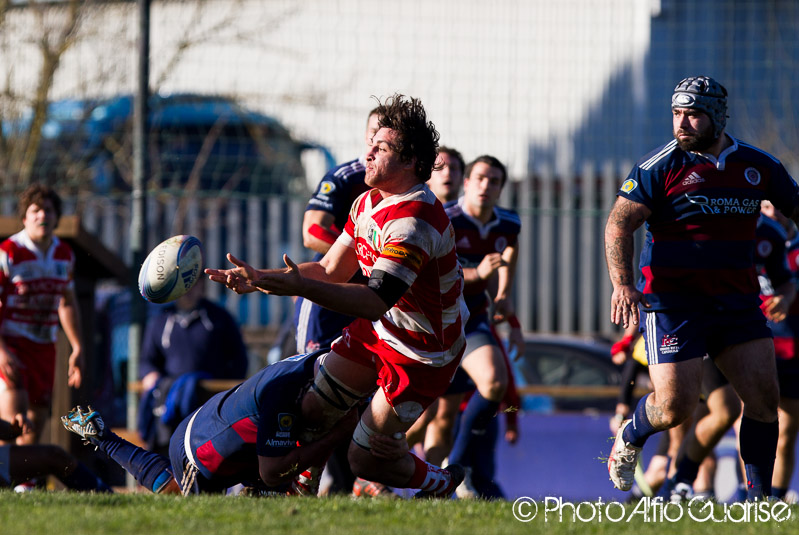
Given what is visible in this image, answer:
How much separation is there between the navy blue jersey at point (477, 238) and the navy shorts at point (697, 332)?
221 cm

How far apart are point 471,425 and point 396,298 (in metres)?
3.09

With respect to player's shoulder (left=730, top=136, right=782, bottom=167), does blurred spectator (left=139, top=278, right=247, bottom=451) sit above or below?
below

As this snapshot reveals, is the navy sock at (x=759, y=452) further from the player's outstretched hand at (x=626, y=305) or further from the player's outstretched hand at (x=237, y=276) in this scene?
the player's outstretched hand at (x=237, y=276)

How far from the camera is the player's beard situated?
604 cm

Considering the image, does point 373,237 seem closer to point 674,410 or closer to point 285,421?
point 285,421

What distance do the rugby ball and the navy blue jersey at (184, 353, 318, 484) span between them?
0.65 metres

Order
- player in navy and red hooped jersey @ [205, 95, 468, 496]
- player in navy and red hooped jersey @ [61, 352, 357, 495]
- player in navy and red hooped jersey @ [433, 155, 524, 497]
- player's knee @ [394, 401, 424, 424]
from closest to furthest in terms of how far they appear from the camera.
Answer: player in navy and red hooped jersey @ [205, 95, 468, 496] < player's knee @ [394, 401, 424, 424] < player in navy and red hooped jersey @ [61, 352, 357, 495] < player in navy and red hooped jersey @ [433, 155, 524, 497]

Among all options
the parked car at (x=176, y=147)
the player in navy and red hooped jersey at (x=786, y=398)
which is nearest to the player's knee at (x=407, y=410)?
the player in navy and red hooped jersey at (x=786, y=398)

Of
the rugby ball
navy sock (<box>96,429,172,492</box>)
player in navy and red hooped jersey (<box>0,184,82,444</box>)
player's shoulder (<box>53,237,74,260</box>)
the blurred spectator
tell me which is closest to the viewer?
the rugby ball

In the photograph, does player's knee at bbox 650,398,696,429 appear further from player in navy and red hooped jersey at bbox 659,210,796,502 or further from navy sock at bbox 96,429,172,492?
navy sock at bbox 96,429,172,492

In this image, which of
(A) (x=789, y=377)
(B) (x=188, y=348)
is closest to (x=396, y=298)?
(A) (x=789, y=377)

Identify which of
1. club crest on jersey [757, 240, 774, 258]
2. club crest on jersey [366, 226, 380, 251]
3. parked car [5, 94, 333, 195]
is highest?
parked car [5, 94, 333, 195]

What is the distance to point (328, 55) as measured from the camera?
1339 centimetres

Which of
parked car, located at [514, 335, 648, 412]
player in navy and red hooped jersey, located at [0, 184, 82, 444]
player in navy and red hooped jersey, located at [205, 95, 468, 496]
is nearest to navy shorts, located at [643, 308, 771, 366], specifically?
player in navy and red hooped jersey, located at [205, 95, 468, 496]
